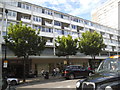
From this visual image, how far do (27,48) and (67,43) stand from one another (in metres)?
9.60

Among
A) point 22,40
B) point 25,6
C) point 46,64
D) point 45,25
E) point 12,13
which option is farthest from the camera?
point 45,25

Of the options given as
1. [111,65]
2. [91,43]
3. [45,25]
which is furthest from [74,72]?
[45,25]

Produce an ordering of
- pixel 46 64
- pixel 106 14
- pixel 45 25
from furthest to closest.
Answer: pixel 106 14
pixel 45 25
pixel 46 64

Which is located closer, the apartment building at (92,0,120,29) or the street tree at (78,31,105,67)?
the street tree at (78,31,105,67)

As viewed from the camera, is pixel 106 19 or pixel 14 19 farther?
pixel 106 19

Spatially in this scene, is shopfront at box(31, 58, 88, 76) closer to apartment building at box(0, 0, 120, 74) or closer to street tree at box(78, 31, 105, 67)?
apartment building at box(0, 0, 120, 74)

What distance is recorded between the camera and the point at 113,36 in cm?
4972

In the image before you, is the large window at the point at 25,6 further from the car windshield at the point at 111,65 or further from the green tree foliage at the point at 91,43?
the car windshield at the point at 111,65

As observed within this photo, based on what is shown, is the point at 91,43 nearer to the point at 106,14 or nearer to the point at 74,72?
the point at 74,72

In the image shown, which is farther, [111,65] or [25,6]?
[25,6]

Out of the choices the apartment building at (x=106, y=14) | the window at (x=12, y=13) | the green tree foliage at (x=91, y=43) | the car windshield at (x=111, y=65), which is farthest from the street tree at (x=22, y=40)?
the apartment building at (x=106, y=14)

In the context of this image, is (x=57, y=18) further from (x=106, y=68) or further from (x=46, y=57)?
(x=106, y=68)

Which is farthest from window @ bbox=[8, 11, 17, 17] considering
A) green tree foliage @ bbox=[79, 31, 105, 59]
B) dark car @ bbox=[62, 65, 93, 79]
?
dark car @ bbox=[62, 65, 93, 79]

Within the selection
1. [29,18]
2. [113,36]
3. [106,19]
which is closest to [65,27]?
[29,18]
